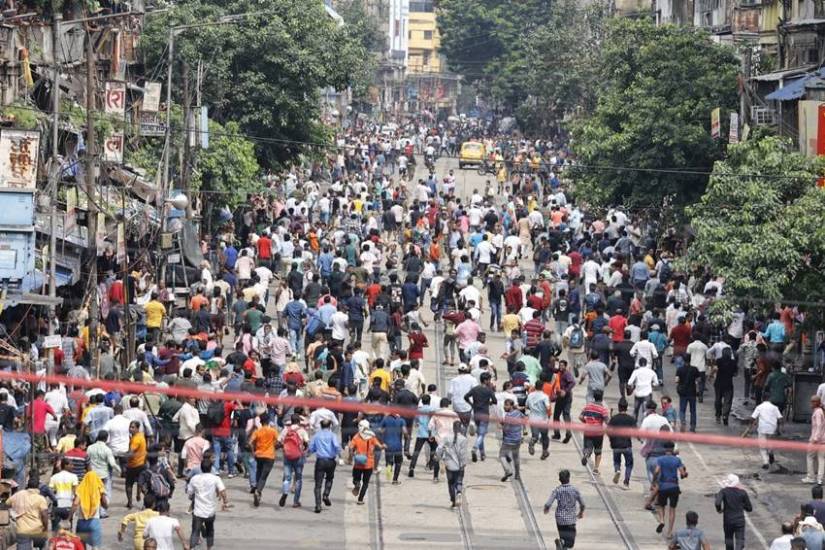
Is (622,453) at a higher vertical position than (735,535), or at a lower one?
higher

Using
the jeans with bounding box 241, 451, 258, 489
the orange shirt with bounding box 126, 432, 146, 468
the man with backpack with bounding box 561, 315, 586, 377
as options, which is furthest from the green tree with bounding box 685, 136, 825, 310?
the orange shirt with bounding box 126, 432, 146, 468

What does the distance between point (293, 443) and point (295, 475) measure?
55cm

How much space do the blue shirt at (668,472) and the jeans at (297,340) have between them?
9834mm

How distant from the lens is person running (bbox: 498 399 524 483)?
2300 centimetres

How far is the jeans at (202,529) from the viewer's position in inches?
784

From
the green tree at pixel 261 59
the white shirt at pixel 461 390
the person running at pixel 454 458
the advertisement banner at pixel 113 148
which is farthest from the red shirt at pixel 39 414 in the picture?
the green tree at pixel 261 59

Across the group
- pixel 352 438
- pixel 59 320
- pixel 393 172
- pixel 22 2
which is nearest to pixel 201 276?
pixel 59 320

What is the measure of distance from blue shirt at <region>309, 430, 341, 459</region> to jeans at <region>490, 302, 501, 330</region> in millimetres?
11548

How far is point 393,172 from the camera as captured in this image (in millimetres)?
66562

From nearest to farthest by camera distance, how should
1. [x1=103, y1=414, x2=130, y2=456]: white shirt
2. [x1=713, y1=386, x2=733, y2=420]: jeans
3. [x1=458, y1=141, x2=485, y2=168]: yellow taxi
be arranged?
[x1=103, y1=414, x2=130, y2=456]: white shirt, [x1=713, y1=386, x2=733, y2=420]: jeans, [x1=458, y1=141, x2=485, y2=168]: yellow taxi

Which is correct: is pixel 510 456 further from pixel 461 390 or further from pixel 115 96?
pixel 115 96

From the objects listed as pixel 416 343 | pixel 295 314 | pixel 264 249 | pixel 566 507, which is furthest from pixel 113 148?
pixel 566 507

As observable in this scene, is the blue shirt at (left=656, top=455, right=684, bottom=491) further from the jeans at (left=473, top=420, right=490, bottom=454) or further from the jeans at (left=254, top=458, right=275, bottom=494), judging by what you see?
the jeans at (left=254, top=458, right=275, bottom=494)

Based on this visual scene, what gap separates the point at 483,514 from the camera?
22203mm
